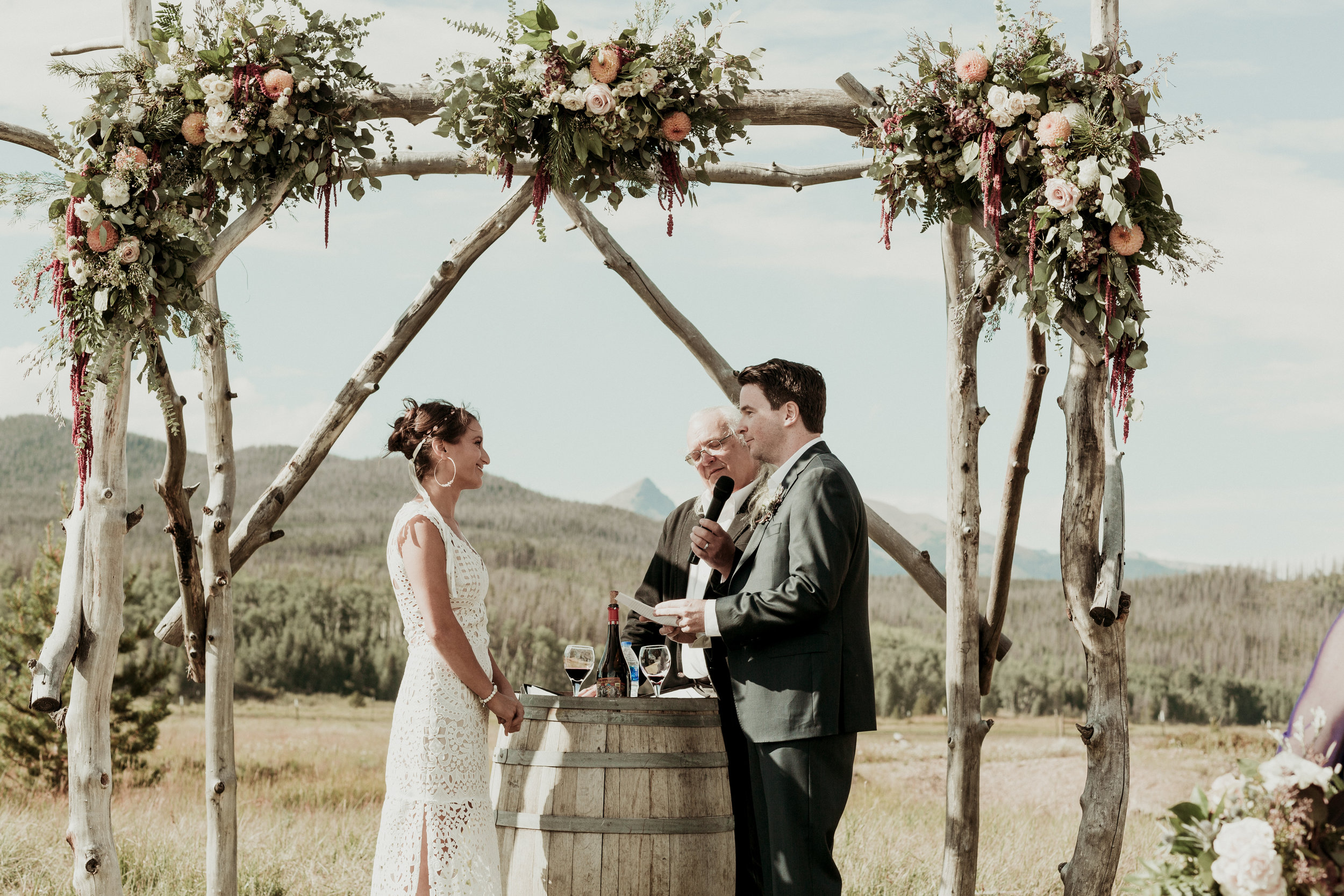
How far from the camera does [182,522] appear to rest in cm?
438

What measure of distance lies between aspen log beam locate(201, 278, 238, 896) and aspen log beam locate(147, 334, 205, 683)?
0.16ft

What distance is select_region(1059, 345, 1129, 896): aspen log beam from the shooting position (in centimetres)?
370

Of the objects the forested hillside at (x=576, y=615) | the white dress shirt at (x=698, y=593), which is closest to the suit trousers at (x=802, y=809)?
the white dress shirt at (x=698, y=593)

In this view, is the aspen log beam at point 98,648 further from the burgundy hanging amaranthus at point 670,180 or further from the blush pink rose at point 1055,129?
the blush pink rose at point 1055,129

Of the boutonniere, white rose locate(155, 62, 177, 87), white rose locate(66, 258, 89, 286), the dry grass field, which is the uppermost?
white rose locate(155, 62, 177, 87)

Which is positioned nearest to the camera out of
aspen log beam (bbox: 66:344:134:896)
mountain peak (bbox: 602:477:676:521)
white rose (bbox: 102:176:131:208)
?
white rose (bbox: 102:176:131:208)

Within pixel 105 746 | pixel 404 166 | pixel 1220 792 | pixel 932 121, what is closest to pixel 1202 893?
pixel 1220 792

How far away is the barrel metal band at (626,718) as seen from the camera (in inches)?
129

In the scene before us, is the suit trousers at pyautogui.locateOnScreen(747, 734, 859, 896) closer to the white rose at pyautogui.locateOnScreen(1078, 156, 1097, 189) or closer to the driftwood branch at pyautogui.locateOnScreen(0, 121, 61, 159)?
the white rose at pyautogui.locateOnScreen(1078, 156, 1097, 189)

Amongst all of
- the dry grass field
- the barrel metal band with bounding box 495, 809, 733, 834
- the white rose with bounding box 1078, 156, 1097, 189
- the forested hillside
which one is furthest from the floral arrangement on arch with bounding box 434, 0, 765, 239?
the forested hillside

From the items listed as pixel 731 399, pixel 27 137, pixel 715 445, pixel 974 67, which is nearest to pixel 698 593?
pixel 715 445

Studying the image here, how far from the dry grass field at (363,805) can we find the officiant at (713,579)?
4.01ft

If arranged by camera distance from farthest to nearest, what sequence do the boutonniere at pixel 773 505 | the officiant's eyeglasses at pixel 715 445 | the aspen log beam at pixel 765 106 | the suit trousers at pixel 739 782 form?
the officiant's eyeglasses at pixel 715 445
the aspen log beam at pixel 765 106
the suit trousers at pixel 739 782
the boutonniere at pixel 773 505

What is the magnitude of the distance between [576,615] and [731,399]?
408 inches
